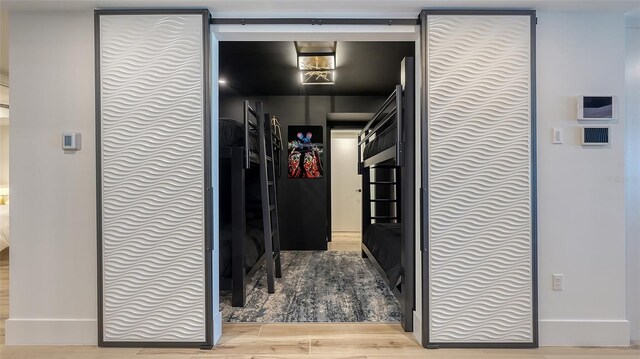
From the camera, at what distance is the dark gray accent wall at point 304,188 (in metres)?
4.79

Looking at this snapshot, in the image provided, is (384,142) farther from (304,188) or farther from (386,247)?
(304,188)

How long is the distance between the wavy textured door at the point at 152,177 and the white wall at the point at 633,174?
2.73 meters

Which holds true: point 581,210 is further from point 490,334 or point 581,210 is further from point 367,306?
point 367,306

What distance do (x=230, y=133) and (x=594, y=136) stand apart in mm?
2617

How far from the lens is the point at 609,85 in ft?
6.40

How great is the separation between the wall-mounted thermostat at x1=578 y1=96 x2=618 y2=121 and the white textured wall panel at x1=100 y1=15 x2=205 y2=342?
2368 mm

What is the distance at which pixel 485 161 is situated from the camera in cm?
190

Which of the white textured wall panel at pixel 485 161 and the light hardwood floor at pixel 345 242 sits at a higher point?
the white textured wall panel at pixel 485 161

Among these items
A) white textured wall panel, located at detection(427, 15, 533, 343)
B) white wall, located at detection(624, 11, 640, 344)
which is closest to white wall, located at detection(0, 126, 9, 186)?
white textured wall panel, located at detection(427, 15, 533, 343)

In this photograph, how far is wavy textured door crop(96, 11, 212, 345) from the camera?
75.2 inches

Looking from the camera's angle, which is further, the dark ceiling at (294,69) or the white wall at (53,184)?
the dark ceiling at (294,69)

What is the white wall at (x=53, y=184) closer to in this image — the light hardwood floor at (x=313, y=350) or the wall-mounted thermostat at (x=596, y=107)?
the light hardwood floor at (x=313, y=350)

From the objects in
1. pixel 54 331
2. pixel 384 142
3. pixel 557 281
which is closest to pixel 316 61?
pixel 384 142

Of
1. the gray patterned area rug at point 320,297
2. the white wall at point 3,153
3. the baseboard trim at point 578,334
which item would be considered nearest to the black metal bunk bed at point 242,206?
the gray patterned area rug at point 320,297
